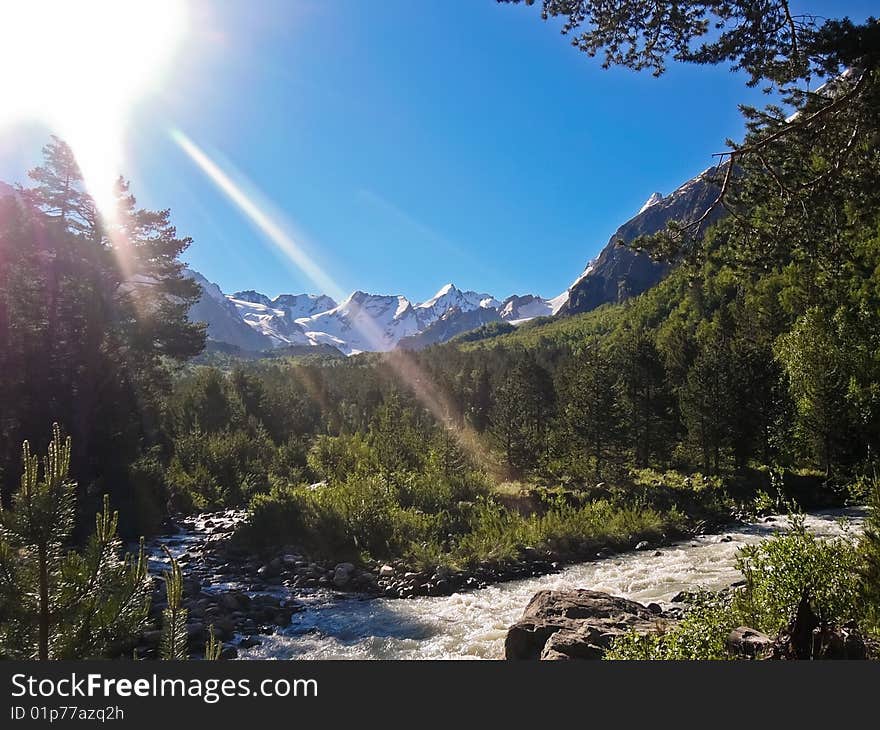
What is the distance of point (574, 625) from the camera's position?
9.97 m

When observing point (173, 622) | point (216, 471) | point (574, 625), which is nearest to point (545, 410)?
point (216, 471)

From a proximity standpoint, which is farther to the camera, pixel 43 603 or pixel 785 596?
pixel 785 596

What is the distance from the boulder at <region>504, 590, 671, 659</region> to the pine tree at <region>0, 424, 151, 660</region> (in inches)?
261

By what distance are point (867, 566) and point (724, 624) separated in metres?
1.91

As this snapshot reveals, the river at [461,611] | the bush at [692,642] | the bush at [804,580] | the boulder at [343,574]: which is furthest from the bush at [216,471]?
the bush at [804,580]

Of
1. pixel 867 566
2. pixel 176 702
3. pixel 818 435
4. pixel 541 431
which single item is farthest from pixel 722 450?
pixel 176 702

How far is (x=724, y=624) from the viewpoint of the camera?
6695mm

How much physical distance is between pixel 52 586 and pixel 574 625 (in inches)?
341

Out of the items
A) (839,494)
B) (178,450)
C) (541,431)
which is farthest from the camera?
(541,431)

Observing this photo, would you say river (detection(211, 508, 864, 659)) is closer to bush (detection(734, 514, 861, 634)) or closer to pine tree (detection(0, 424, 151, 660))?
bush (detection(734, 514, 861, 634))

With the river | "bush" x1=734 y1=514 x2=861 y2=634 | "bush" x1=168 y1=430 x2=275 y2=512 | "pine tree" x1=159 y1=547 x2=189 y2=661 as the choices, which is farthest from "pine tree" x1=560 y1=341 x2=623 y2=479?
"pine tree" x1=159 y1=547 x2=189 y2=661

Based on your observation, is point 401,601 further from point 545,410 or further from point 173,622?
point 545,410

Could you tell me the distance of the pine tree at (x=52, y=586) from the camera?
13.9ft

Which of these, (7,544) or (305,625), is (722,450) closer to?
(305,625)
